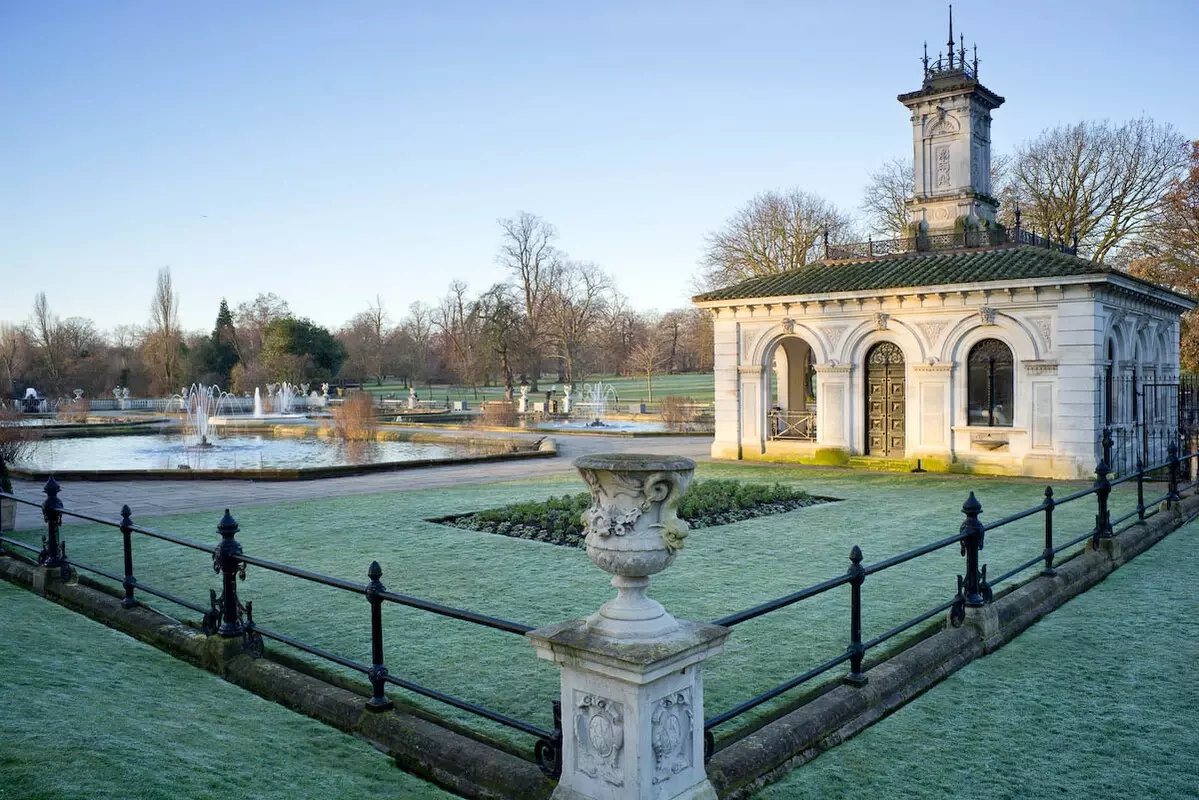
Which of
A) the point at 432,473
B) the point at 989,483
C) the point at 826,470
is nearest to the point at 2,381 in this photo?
the point at 432,473

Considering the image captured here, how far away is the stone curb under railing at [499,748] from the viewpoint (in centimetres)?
461

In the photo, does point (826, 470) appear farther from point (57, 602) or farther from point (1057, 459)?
point (57, 602)

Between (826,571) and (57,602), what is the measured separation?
7919 mm

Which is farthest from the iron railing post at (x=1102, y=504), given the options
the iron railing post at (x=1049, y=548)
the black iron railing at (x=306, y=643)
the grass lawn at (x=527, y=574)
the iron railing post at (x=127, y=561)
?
the iron railing post at (x=127, y=561)

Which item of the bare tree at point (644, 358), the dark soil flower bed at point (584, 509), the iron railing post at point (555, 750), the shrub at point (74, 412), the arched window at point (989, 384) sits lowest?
the dark soil flower bed at point (584, 509)

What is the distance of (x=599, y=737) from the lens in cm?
389

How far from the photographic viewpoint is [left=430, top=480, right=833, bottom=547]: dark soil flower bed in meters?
12.4

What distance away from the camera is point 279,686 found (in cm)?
595

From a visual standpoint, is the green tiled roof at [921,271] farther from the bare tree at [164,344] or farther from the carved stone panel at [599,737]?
the bare tree at [164,344]

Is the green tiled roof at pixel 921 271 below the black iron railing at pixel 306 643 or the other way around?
the other way around

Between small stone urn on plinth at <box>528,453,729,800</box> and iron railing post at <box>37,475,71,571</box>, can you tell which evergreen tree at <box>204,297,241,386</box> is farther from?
small stone urn on plinth at <box>528,453,729,800</box>

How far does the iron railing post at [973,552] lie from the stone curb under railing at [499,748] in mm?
119

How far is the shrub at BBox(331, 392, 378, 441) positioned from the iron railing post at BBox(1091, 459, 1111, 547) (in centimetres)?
2526

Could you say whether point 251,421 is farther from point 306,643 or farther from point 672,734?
point 672,734
